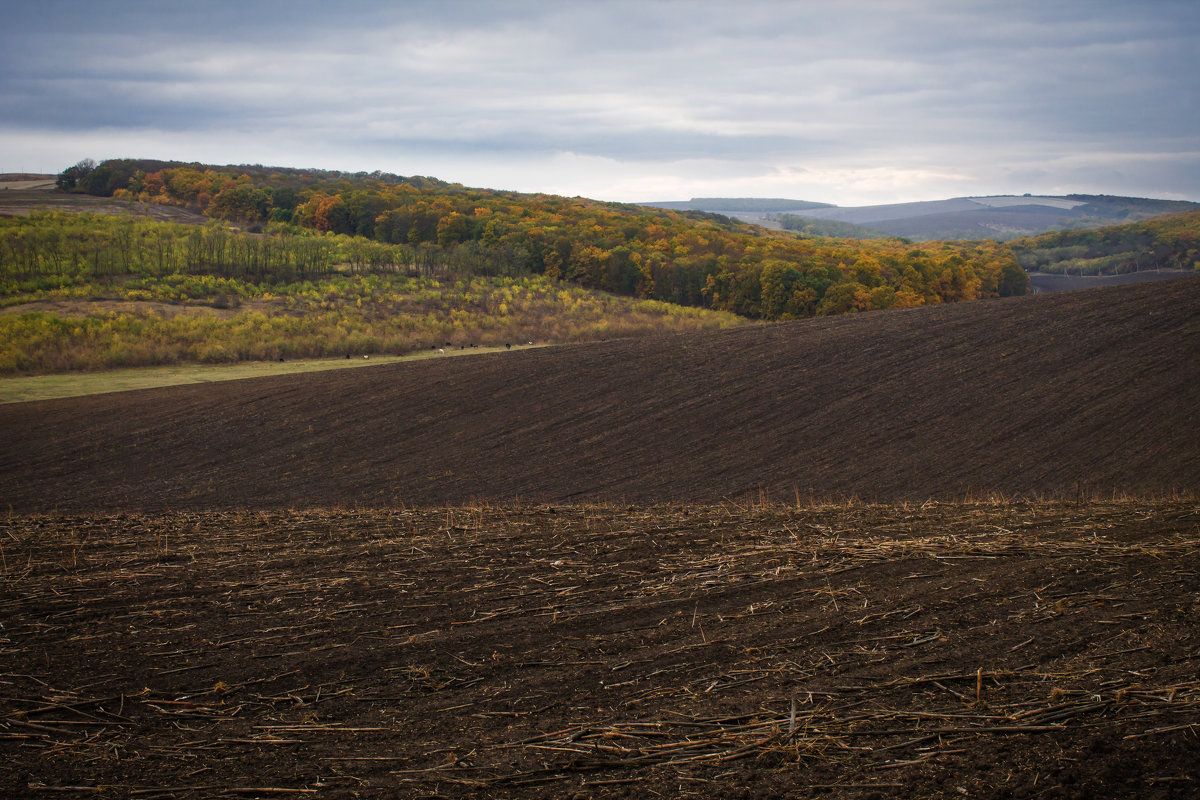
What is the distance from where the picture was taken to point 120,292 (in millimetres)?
48562

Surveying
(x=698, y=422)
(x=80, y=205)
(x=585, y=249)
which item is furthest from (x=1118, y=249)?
(x=80, y=205)

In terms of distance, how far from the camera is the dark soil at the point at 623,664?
4102 mm

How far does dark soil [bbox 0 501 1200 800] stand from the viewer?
4.10m

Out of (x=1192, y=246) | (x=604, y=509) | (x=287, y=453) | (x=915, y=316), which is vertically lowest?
(x=287, y=453)

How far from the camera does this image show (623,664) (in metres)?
5.47

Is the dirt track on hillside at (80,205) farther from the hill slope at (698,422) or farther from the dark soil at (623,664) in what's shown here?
the dark soil at (623,664)

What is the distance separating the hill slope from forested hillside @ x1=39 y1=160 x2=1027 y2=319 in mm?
29521

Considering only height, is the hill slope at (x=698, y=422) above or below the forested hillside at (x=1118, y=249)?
below

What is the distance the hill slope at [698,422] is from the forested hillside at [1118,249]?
4347 centimetres

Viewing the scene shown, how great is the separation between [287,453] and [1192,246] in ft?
245

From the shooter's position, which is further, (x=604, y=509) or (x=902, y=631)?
(x=604, y=509)

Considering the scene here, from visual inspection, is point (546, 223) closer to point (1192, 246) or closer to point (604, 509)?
point (1192, 246)

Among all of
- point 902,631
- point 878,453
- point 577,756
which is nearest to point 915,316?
point 878,453

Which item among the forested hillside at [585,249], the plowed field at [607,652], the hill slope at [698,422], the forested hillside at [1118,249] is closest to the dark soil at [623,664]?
the plowed field at [607,652]
